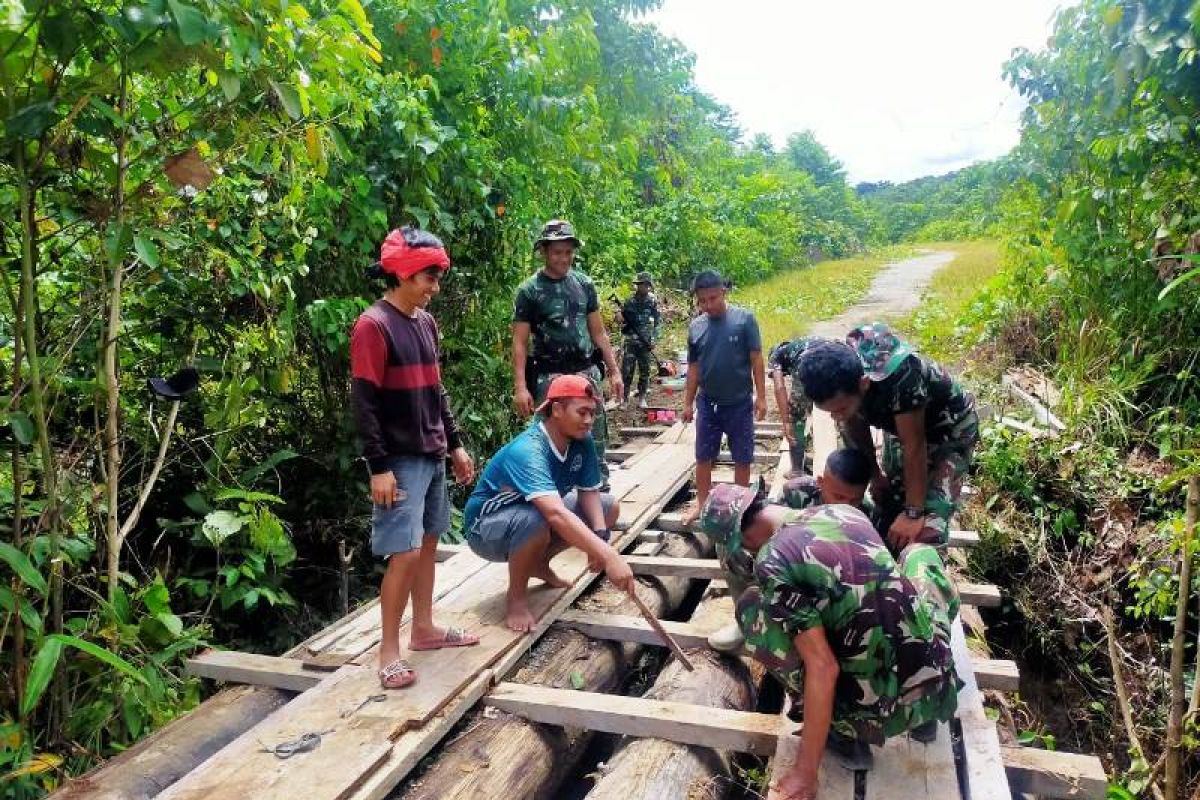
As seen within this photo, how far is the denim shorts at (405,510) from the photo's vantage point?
2928 mm

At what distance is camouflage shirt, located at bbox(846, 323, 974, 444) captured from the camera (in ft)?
10.5

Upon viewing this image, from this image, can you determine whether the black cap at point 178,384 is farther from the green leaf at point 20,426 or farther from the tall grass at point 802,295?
the tall grass at point 802,295

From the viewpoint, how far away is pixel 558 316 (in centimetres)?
487

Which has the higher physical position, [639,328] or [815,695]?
[639,328]

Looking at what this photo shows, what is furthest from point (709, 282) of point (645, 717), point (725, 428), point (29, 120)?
point (29, 120)

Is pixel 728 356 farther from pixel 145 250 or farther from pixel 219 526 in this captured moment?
pixel 145 250

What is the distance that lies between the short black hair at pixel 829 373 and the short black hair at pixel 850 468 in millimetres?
635

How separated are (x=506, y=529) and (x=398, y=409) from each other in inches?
31.9

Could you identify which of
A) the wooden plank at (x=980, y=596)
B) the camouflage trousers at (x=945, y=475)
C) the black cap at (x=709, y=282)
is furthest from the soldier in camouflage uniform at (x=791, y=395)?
the camouflage trousers at (x=945, y=475)

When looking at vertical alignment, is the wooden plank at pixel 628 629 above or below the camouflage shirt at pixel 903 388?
below

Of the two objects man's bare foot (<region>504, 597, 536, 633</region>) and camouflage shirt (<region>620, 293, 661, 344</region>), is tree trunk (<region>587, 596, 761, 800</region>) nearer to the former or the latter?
man's bare foot (<region>504, 597, 536, 633</region>)

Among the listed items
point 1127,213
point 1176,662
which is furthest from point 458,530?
point 1127,213

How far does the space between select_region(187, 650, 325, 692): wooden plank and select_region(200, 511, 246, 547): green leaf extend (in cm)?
56

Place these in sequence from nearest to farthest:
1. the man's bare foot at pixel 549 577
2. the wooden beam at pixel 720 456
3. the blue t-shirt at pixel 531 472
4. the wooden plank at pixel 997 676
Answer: the wooden plank at pixel 997 676 → the blue t-shirt at pixel 531 472 → the man's bare foot at pixel 549 577 → the wooden beam at pixel 720 456
